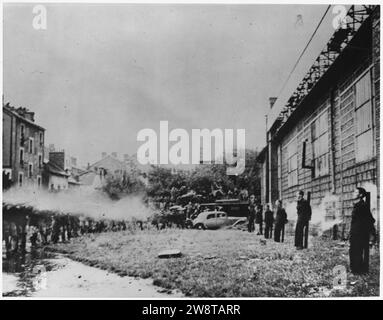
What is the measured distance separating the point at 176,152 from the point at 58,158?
1622 mm

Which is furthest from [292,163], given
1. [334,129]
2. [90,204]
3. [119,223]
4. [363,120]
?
[90,204]

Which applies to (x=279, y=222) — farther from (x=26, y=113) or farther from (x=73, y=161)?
(x=26, y=113)

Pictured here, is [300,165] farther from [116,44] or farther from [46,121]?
[46,121]

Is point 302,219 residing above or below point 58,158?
below

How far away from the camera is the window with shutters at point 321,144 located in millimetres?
6684

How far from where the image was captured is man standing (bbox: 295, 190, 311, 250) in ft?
21.8

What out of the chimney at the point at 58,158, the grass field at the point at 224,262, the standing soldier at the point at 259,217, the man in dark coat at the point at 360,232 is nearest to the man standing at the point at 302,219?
the grass field at the point at 224,262

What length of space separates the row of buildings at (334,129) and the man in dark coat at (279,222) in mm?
149

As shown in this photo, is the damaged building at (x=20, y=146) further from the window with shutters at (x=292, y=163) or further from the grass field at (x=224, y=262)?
the window with shutters at (x=292, y=163)

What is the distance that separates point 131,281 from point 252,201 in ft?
6.50

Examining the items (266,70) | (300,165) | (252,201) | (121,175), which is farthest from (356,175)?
(121,175)

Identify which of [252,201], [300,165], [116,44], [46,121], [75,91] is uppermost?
[116,44]

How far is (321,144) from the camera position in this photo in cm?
673
